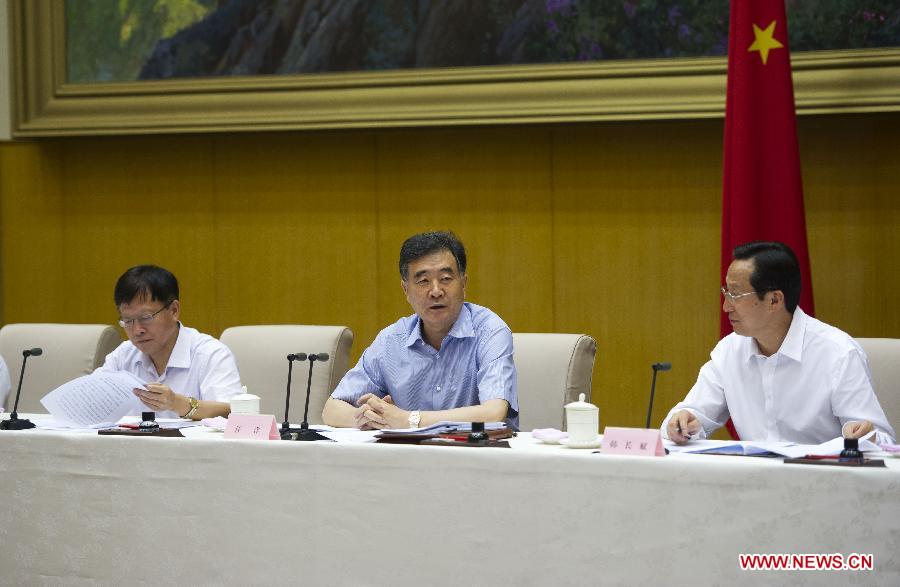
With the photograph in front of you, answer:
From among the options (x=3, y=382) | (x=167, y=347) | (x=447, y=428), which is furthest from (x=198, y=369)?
(x=447, y=428)

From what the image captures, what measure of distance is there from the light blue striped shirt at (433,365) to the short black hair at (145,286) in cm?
62

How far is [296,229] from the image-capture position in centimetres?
495

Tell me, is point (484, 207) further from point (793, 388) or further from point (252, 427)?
point (252, 427)

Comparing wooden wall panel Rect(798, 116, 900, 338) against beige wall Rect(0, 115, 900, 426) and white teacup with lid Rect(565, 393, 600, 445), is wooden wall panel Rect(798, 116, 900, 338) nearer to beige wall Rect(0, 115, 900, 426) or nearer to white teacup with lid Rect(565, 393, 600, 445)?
beige wall Rect(0, 115, 900, 426)

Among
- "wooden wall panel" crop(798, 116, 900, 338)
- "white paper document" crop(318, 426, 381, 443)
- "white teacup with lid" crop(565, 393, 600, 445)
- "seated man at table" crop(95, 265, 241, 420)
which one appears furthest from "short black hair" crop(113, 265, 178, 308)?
"wooden wall panel" crop(798, 116, 900, 338)

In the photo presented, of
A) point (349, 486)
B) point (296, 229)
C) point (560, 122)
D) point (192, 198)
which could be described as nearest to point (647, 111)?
point (560, 122)

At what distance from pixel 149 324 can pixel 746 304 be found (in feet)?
5.70

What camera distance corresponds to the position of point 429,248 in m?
3.10

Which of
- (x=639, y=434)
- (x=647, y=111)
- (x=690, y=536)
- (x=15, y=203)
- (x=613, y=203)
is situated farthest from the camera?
(x=15, y=203)

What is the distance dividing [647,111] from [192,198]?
2.13 metres

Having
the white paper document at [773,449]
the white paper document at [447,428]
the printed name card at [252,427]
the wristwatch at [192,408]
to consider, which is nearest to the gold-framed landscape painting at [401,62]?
the wristwatch at [192,408]

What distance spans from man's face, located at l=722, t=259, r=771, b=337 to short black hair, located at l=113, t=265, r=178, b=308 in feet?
5.35

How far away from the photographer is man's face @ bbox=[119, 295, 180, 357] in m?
3.29

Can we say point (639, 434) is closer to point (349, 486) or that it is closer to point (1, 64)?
point (349, 486)
